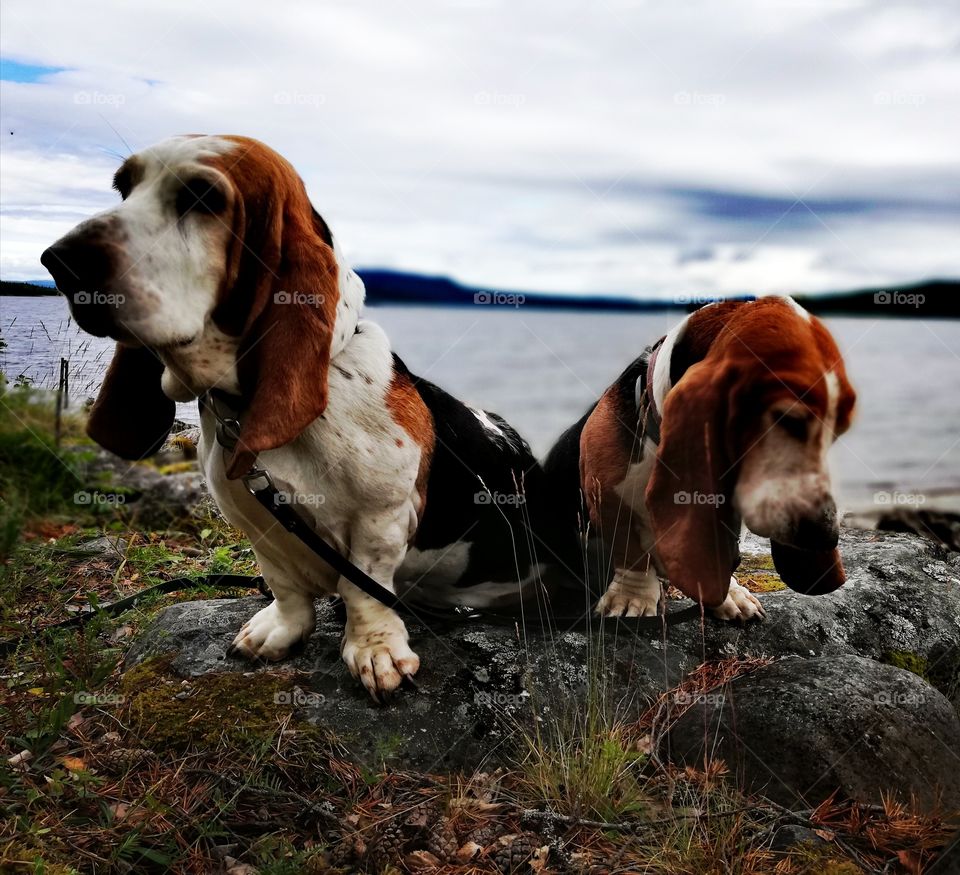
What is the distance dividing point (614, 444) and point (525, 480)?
478mm

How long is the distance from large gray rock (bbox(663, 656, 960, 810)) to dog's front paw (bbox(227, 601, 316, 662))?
4.12ft

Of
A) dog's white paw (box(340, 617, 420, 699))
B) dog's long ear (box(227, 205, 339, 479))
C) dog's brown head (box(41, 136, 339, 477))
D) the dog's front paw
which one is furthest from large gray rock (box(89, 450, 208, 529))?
dog's long ear (box(227, 205, 339, 479))

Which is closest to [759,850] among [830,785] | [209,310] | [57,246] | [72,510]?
[830,785]

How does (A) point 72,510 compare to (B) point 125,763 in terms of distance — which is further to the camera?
(A) point 72,510

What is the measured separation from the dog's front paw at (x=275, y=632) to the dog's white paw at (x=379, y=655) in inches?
8.4

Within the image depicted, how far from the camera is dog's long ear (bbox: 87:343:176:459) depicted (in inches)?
113

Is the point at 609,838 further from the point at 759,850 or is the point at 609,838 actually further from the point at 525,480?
the point at 525,480

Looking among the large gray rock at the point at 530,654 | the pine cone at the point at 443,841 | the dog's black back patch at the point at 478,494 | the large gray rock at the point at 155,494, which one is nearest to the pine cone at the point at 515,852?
the pine cone at the point at 443,841

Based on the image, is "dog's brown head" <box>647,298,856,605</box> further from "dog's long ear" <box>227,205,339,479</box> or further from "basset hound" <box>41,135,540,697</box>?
"dog's long ear" <box>227,205,339,479</box>

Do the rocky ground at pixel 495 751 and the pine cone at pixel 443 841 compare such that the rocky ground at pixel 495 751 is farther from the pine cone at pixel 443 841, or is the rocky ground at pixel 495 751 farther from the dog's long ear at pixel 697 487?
the dog's long ear at pixel 697 487

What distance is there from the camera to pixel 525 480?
11.3 feet

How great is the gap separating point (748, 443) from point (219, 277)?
4.80 ft

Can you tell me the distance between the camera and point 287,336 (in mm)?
2512

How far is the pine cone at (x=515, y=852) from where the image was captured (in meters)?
2.38
